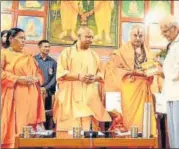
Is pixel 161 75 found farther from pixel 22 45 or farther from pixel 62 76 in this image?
pixel 22 45

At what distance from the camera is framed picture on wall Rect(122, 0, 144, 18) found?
3.40 m

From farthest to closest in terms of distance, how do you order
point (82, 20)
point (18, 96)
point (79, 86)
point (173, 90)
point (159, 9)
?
point (159, 9) → point (82, 20) → point (79, 86) → point (18, 96) → point (173, 90)

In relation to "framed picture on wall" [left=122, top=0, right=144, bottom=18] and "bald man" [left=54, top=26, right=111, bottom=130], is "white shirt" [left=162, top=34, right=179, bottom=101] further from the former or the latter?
"framed picture on wall" [left=122, top=0, right=144, bottom=18]

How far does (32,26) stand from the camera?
3236 mm

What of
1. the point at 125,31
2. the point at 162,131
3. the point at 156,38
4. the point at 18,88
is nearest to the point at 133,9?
the point at 125,31

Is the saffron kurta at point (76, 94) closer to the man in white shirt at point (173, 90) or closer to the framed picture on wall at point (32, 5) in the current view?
the framed picture on wall at point (32, 5)

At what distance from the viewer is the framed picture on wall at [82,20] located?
328 centimetres

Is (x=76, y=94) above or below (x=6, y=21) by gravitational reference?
below

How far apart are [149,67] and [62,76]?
2.79 feet

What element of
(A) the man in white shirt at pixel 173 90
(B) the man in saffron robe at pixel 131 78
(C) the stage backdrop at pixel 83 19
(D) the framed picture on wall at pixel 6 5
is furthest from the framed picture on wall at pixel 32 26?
(A) the man in white shirt at pixel 173 90

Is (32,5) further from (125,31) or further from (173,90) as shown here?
(173,90)

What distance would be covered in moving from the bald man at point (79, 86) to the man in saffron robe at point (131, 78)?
14 cm

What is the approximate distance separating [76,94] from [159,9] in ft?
3.95

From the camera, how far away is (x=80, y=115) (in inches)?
123
